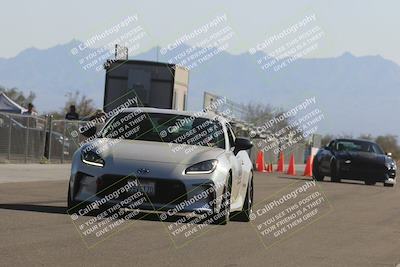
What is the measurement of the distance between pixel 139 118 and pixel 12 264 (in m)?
5.25

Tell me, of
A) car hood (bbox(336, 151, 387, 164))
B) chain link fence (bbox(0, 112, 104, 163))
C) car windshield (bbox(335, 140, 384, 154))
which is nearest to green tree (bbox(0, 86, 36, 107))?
chain link fence (bbox(0, 112, 104, 163))

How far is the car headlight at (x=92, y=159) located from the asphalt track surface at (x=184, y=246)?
0.73 meters

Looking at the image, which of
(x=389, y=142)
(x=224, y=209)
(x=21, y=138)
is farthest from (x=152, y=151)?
(x=389, y=142)

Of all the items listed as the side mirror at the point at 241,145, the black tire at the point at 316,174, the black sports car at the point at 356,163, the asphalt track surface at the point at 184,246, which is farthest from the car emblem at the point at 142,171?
the black tire at the point at 316,174

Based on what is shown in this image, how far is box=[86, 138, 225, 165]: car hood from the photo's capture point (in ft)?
39.5

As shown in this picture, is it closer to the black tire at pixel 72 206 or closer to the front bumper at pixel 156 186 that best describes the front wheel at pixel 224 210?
the front bumper at pixel 156 186

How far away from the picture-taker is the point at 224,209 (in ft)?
40.8

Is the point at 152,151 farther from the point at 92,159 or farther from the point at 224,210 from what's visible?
the point at 224,210

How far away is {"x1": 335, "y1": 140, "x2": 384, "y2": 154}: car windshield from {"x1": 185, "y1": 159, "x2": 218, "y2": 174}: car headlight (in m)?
19.5

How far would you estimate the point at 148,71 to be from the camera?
29203 mm

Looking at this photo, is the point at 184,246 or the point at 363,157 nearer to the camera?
the point at 184,246

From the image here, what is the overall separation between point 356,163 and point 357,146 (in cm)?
131

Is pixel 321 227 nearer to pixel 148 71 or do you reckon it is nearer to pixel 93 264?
pixel 93 264

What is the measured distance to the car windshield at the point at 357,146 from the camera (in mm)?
31328
